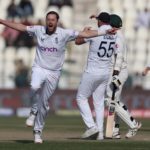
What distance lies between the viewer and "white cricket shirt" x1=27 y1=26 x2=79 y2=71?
11227 mm

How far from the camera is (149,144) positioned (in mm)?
11336

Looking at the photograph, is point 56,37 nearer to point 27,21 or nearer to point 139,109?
point 139,109

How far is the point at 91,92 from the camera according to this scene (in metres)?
12.6

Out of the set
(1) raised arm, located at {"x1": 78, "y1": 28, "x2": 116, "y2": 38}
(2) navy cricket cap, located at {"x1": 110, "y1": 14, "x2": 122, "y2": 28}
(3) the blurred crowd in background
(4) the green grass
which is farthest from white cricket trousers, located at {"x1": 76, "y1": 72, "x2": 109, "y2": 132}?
(3) the blurred crowd in background

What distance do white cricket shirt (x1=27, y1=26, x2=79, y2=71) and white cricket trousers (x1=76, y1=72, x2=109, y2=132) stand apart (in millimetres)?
1221

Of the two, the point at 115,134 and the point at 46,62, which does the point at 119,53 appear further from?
the point at 46,62

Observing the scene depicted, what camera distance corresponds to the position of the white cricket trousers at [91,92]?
40.8ft

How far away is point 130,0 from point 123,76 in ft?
45.6

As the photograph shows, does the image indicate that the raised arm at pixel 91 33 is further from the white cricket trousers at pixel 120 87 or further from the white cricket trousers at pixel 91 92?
the white cricket trousers at pixel 120 87

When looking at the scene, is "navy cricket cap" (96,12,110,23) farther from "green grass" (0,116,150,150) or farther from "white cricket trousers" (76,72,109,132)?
"green grass" (0,116,150,150)

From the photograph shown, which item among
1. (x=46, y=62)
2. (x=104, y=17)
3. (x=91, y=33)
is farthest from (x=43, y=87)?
(x=104, y=17)

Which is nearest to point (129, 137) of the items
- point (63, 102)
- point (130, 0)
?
point (63, 102)

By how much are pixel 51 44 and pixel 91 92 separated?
1.65 metres

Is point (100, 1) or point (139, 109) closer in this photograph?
point (139, 109)
